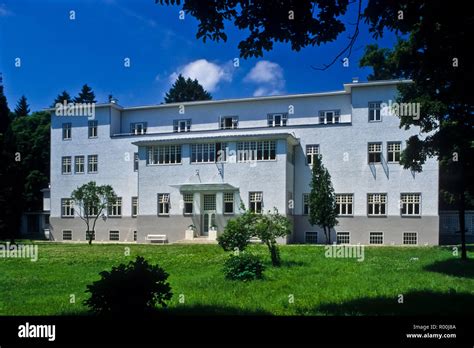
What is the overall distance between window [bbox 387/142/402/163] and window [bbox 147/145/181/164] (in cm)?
728

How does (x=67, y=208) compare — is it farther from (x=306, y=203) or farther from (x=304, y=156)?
(x=304, y=156)

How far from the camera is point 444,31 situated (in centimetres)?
419

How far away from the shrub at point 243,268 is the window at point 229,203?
121 inches

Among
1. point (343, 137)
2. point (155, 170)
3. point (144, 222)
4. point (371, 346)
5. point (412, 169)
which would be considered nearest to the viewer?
point (371, 346)

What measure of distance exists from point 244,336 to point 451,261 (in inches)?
148

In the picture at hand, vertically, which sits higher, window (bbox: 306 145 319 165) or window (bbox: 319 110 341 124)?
window (bbox: 319 110 341 124)

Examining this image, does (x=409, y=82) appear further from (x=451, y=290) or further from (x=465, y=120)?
(x=451, y=290)

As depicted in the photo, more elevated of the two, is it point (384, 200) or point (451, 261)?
point (384, 200)

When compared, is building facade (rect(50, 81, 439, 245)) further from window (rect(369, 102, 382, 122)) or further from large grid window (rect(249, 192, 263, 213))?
Result: large grid window (rect(249, 192, 263, 213))

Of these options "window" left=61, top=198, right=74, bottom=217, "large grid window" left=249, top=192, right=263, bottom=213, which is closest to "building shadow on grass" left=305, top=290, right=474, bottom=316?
"window" left=61, top=198, right=74, bottom=217

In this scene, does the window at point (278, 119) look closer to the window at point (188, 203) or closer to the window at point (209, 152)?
the window at point (209, 152)

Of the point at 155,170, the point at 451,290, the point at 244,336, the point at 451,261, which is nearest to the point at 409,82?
the point at 451,261

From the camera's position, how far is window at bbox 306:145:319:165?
6110 mm

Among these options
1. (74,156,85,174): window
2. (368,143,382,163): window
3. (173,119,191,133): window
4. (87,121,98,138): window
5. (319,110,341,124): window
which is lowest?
(74,156,85,174): window
